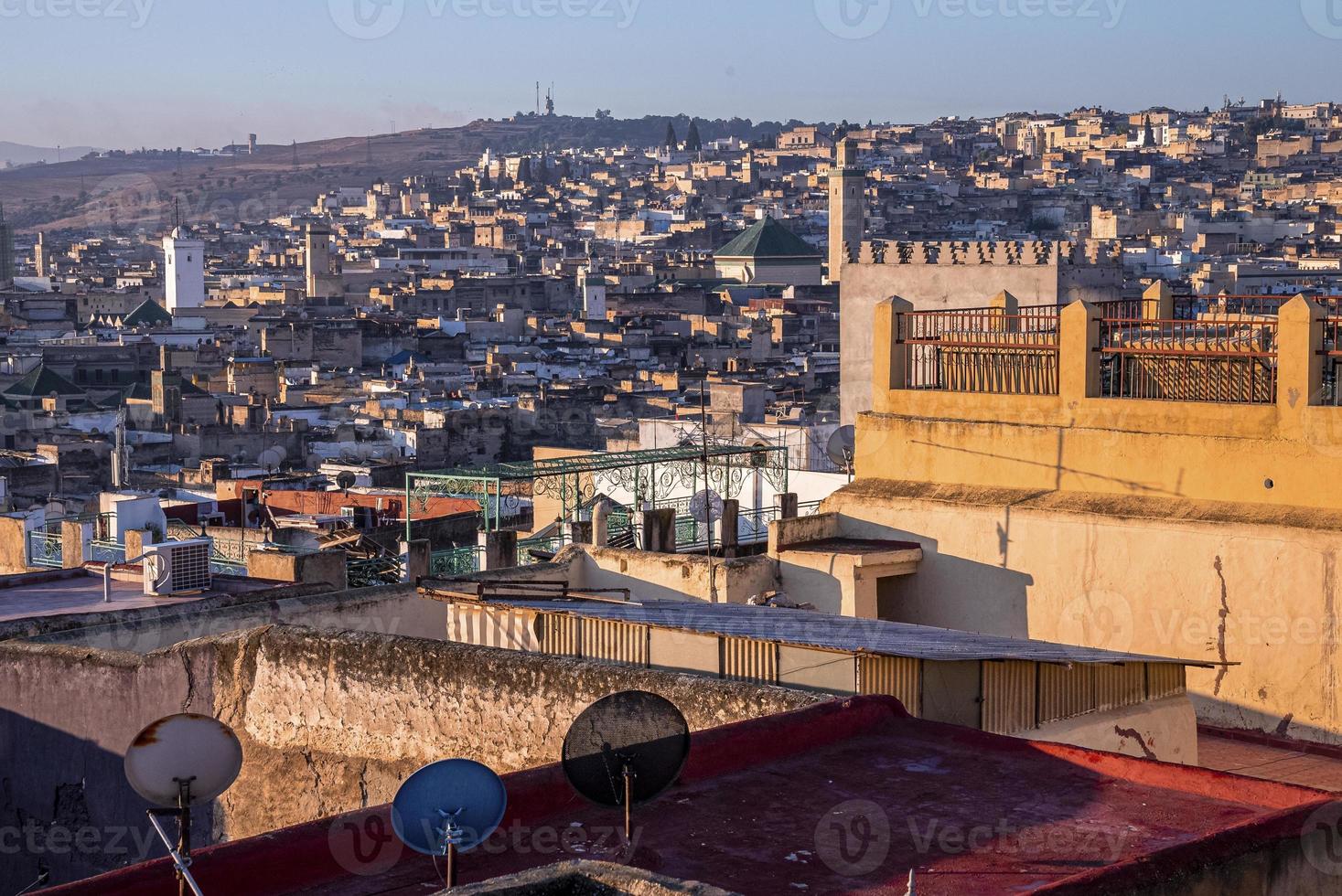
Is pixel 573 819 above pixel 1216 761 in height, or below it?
above

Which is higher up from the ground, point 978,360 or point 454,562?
point 978,360

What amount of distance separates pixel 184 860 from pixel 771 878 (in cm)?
125

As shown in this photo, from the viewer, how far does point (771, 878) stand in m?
4.46

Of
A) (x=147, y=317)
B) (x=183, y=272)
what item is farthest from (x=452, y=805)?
(x=183, y=272)

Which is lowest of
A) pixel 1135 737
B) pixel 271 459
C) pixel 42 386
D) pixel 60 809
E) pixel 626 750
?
pixel 42 386

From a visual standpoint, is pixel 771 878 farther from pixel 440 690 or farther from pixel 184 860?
pixel 440 690

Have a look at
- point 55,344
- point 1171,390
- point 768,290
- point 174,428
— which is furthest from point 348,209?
point 1171,390

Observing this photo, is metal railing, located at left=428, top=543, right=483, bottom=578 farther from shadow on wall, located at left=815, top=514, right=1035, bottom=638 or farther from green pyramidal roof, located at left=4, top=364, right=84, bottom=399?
green pyramidal roof, located at left=4, top=364, right=84, bottom=399

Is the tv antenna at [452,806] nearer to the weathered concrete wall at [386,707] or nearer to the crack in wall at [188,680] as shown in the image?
the weathered concrete wall at [386,707]

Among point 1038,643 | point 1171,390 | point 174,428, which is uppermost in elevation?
point 1171,390

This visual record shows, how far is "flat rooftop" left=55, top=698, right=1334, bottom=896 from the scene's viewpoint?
4.39 metres

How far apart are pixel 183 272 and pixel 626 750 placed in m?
Result: 84.4

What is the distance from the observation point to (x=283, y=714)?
23.2ft

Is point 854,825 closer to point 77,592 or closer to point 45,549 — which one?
point 77,592
